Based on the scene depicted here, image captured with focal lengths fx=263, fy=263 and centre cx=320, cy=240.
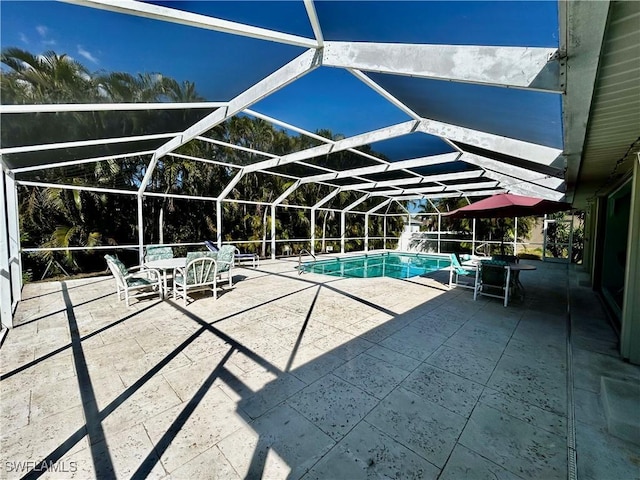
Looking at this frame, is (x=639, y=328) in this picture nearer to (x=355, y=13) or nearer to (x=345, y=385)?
(x=345, y=385)

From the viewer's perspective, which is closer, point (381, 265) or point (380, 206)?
point (381, 265)

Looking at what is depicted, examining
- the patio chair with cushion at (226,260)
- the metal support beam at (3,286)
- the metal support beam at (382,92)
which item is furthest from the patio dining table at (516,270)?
the metal support beam at (3,286)

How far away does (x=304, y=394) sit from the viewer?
7.72ft

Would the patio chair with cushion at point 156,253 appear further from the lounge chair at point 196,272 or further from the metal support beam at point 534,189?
the metal support beam at point 534,189

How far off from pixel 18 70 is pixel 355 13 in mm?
3758

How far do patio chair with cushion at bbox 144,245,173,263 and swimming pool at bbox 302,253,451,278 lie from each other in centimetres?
466

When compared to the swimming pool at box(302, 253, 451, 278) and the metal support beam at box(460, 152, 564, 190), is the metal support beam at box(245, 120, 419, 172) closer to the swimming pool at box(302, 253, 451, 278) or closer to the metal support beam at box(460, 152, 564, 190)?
the metal support beam at box(460, 152, 564, 190)

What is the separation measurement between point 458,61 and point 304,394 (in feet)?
10.9

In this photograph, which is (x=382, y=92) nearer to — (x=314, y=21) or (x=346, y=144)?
(x=314, y=21)

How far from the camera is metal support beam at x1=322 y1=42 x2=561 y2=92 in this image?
1.97 metres

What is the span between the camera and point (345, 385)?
248cm

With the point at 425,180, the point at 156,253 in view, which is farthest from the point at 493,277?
the point at 156,253

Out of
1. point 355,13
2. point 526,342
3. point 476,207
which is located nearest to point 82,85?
point 355,13

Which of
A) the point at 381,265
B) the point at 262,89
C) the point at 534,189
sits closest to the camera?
the point at 262,89
